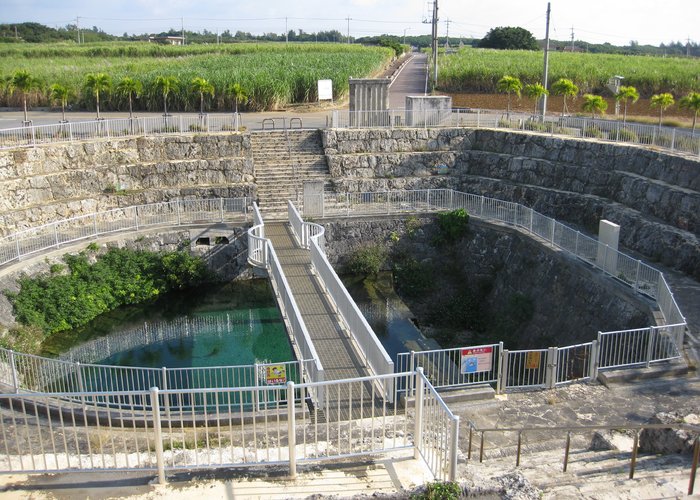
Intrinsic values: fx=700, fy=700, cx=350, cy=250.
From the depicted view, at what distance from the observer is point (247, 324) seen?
21.2 m

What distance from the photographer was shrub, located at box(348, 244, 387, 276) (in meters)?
24.6

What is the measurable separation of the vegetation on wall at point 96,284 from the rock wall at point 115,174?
2.80 metres

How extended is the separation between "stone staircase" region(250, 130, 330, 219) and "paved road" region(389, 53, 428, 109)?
36.5 feet

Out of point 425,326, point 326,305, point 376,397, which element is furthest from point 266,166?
point 376,397

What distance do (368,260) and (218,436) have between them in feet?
49.6

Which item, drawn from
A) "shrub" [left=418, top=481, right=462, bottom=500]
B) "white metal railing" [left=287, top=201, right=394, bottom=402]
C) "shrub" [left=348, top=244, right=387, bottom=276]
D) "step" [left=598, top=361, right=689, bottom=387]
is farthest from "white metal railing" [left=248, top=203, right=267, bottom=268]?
"shrub" [left=418, top=481, right=462, bottom=500]

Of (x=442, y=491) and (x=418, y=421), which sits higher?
(x=418, y=421)

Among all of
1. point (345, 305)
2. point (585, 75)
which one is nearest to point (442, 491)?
point (345, 305)

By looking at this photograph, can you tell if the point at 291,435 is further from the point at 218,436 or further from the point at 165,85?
the point at 165,85

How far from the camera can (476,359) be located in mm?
12797

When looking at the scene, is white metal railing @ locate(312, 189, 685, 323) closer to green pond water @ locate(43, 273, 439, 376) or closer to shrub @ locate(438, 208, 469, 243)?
shrub @ locate(438, 208, 469, 243)

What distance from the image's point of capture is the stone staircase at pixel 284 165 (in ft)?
83.7

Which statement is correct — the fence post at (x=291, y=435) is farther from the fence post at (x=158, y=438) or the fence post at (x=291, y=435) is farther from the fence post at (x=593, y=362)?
the fence post at (x=593, y=362)

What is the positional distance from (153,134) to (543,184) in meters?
14.6
